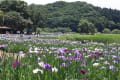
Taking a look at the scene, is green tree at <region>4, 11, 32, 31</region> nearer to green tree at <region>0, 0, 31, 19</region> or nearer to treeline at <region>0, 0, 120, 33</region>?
treeline at <region>0, 0, 120, 33</region>

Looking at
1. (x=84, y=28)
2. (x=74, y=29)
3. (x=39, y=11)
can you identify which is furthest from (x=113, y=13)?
(x=39, y=11)

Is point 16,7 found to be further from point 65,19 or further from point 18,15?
point 65,19

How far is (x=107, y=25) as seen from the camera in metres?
166

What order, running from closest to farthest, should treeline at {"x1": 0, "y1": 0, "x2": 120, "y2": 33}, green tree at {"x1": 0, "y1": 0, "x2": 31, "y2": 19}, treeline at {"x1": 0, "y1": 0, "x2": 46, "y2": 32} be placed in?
treeline at {"x1": 0, "y1": 0, "x2": 46, "y2": 32} < treeline at {"x1": 0, "y1": 0, "x2": 120, "y2": 33} < green tree at {"x1": 0, "y1": 0, "x2": 31, "y2": 19}

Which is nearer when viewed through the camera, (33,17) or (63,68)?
(63,68)

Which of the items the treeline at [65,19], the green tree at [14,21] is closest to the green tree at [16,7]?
the treeline at [65,19]

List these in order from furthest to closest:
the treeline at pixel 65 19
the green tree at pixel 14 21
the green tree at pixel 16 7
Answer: the green tree at pixel 16 7, the treeline at pixel 65 19, the green tree at pixel 14 21

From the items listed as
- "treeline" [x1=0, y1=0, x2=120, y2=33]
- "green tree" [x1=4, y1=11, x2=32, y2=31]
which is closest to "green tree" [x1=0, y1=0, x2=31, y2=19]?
"treeline" [x1=0, y1=0, x2=120, y2=33]

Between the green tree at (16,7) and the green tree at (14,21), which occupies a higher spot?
the green tree at (16,7)

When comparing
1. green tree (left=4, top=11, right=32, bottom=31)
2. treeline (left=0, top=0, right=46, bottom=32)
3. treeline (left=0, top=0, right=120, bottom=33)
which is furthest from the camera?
treeline (left=0, top=0, right=120, bottom=33)

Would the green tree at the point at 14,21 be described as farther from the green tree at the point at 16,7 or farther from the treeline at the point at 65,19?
the green tree at the point at 16,7

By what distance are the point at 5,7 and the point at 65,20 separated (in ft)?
372

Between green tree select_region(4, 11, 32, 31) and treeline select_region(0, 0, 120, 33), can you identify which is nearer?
green tree select_region(4, 11, 32, 31)

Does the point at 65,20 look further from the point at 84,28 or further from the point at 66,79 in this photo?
the point at 66,79
